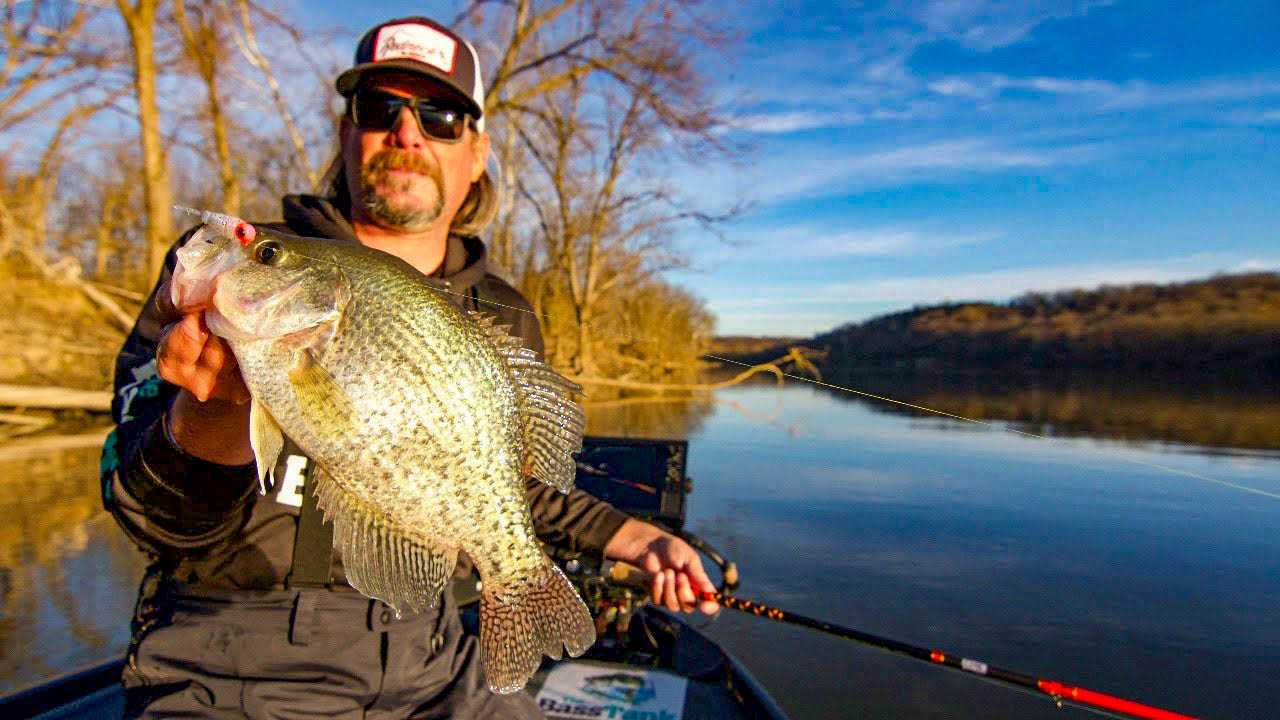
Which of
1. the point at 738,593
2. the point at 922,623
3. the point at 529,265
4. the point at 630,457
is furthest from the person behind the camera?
the point at 529,265

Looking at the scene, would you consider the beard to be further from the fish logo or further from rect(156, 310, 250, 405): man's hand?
the fish logo

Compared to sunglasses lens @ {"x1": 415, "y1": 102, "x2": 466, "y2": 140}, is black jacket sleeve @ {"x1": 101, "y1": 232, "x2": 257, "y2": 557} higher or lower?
lower

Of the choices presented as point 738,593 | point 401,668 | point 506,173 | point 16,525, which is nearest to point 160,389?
point 401,668

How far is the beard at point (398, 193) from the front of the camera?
2.63 metres

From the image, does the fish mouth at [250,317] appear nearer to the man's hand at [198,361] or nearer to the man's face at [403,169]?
the man's hand at [198,361]

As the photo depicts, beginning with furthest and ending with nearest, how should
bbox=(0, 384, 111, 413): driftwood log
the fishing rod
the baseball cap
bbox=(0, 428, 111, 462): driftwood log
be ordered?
bbox=(0, 384, 111, 413): driftwood log
bbox=(0, 428, 111, 462): driftwood log
the baseball cap
the fishing rod

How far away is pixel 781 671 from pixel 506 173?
14.3 meters

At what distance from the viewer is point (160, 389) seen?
2.01 m

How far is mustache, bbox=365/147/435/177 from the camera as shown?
2.69m

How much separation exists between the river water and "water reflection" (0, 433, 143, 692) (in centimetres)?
2

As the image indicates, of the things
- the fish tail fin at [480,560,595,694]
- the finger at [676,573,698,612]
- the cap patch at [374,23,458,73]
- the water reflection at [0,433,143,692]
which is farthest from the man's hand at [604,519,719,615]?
the water reflection at [0,433,143,692]

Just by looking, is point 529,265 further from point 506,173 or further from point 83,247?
point 83,247

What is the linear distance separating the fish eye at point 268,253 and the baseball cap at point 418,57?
1421mm

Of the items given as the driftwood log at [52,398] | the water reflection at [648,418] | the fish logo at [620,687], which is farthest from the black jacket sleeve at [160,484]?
the driftwood log at [52,398]
